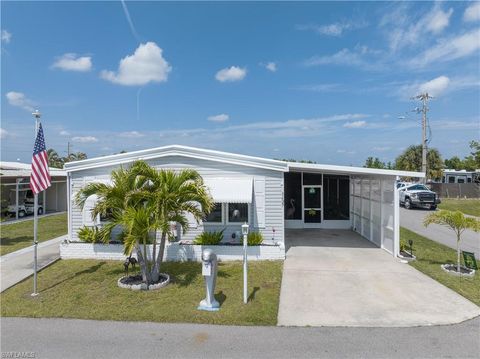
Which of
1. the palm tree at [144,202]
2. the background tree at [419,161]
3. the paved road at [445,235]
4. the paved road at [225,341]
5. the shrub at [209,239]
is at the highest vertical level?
the background tree at [419,161]

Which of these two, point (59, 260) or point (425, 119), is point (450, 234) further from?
point (425, 119)

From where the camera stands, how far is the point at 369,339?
5.94 meters

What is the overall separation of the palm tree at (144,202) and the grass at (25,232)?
6.73 meters

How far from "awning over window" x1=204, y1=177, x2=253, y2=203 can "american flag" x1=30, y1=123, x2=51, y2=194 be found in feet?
16.4

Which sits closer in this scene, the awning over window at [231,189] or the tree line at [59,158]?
the awning over window at [231,189]

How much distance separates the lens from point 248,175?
12070mm

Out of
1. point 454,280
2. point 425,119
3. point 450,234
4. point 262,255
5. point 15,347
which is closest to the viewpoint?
point 15,347

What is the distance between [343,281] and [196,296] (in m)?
4.12

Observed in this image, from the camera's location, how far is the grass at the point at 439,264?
834cm

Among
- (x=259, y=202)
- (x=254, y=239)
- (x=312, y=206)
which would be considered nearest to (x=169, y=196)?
(x=254, y=239)

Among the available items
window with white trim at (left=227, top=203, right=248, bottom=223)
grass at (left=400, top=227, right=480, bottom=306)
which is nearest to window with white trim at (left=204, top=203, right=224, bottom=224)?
window with white trim at (left=227, top=203, right=248, bottom=223)

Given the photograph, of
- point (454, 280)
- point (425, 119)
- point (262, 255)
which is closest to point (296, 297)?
point (262, 255)

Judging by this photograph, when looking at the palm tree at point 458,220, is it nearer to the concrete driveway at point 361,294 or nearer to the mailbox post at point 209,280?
the concrete driveway at point 361,294

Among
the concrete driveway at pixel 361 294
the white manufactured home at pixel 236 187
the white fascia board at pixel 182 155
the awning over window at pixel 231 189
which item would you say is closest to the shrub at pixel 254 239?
the white manufactured home at pixel 236 187
